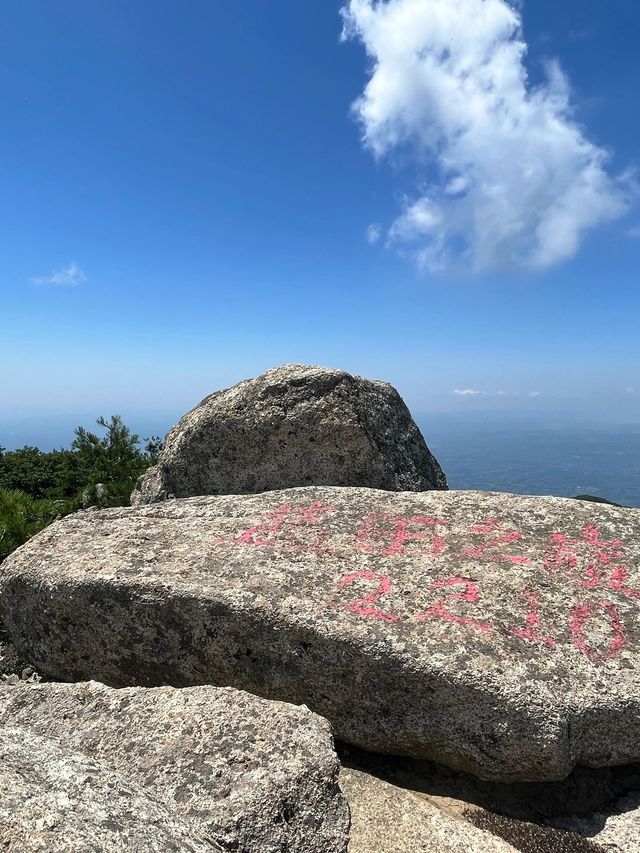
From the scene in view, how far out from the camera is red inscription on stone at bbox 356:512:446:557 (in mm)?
7984

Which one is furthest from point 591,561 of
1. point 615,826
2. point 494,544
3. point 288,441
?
point 288,441

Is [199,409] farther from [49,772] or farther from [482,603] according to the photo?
[49,772]

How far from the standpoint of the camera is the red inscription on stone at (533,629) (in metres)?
6.47

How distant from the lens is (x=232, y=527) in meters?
8.78

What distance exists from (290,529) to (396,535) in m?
1.70

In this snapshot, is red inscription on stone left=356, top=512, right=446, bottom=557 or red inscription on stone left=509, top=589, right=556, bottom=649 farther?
red inscription on stone left=356, top=512, right=446, bottom=557

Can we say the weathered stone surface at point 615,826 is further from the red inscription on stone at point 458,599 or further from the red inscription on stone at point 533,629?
the red inscription on stone at point 458,599

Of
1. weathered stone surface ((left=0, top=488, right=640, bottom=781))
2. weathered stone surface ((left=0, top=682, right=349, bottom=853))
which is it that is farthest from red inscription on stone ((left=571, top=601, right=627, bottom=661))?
weathered stone surface ((left=0, top=682, right=349, bottom=853))

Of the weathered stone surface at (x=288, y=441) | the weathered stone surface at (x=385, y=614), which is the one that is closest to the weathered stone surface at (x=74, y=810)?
the weathered stone surface at (x=385, y=614)

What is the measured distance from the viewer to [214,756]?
5.27 metres

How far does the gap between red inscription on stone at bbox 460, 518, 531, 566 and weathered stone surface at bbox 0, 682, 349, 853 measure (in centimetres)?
332

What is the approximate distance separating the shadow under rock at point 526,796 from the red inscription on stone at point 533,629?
5.71ft

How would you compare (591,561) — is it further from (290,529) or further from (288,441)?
(288,441)

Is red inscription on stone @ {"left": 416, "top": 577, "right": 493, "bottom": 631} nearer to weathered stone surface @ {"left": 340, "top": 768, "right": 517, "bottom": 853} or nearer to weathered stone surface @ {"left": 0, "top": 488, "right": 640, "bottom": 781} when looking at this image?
weathered stone surface @ {"left": 0, "top": 488, "right": 640, "bottom": 781}
